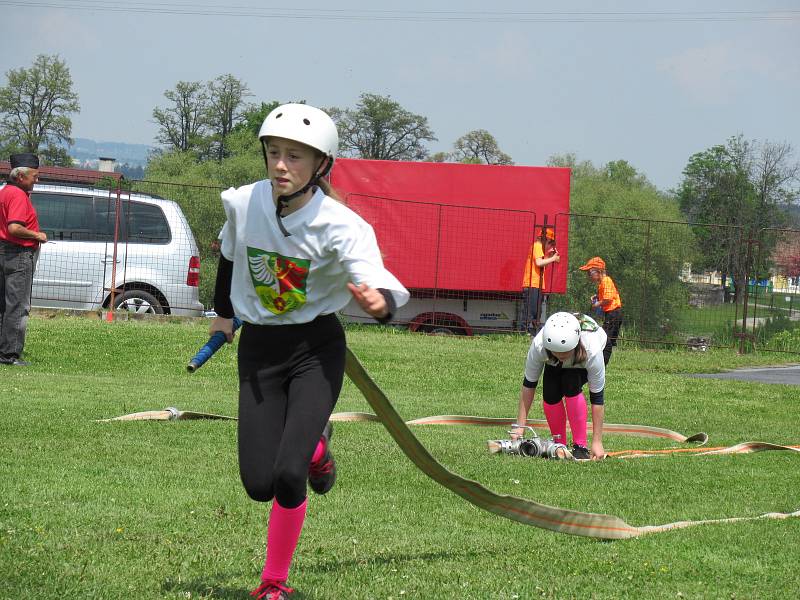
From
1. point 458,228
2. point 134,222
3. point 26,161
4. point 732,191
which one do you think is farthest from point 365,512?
point 732,191

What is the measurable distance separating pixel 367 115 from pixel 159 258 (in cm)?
5678

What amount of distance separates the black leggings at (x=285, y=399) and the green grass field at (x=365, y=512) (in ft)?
1.73

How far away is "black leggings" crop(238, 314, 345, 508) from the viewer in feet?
14.5

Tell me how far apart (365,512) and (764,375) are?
1374 centimetres

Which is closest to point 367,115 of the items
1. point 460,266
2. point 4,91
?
point 4,91

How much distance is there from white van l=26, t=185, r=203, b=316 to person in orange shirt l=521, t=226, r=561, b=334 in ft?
19.1

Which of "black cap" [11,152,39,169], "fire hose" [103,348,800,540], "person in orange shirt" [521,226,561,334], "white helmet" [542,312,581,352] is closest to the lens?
"fire hose" [103,348,800,540]

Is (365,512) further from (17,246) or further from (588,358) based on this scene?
(17,246)

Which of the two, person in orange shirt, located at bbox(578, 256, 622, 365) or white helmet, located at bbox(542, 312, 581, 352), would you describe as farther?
person in orange shirt, located at bbox(578, 256, 622, 365)

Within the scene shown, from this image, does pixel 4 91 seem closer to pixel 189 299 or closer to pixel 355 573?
pixel 189 299

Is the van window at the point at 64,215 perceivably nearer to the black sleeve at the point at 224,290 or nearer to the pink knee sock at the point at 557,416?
the pink knee sock at the point at 557,416

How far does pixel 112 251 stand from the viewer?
17.7 meters

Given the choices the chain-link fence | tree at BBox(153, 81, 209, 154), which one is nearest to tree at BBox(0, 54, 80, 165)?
tree at BBox(153, 81, 209, 154)

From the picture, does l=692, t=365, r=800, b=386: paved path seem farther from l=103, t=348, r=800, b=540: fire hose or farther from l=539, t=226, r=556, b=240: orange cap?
l=103, t=348, r=800, b=540: fire hose
